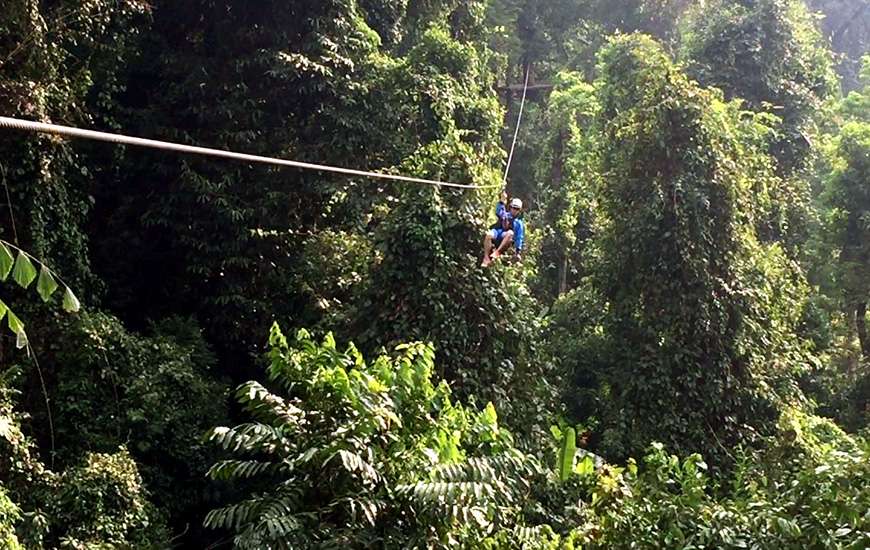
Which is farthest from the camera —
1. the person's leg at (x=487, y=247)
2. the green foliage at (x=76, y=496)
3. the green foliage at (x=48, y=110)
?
the person's leg at (x=487, y=247)

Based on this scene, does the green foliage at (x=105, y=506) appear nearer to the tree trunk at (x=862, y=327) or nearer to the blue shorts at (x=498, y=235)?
the blue shorts at (x=498, y=235)

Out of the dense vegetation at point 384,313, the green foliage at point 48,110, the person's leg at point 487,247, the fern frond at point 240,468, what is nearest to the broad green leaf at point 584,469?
the dense vegetation at point 384,313

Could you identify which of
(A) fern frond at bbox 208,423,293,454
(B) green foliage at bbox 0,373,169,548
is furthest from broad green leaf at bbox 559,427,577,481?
(B) green foliage at bbox 0,373,169,548

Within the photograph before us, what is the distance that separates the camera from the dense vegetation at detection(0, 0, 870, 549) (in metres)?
3.90

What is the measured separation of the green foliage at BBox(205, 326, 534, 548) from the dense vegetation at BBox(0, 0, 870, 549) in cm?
2

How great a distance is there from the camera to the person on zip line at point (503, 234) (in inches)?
255

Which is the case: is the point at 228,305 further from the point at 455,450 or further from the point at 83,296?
the point at 455,450

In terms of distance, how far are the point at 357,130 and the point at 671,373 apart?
152 inches

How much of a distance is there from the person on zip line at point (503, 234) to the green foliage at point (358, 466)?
2.31 meters

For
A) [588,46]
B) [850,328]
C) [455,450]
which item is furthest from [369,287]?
[588,46]

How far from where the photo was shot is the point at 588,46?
18.0 metres

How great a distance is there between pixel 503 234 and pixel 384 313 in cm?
125

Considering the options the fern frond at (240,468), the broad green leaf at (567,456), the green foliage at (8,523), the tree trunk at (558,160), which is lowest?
the green foliage at (8,523)

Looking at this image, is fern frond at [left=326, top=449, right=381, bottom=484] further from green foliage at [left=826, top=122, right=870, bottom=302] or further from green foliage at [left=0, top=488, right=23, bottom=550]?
green foliage at [left=826, top=122, right=870, bottom=302]
